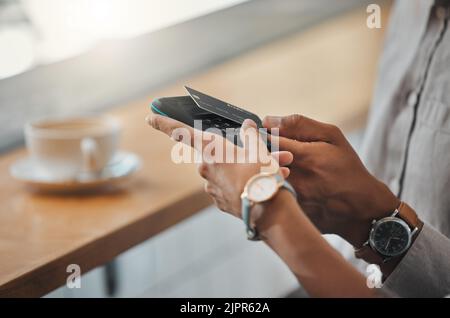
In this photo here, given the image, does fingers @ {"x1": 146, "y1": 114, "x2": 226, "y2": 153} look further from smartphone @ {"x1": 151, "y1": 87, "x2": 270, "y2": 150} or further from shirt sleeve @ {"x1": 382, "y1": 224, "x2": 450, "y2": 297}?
shirt sleeve @ {"x1": 382, "y1": 224, "x2": 450, "y2": 297}

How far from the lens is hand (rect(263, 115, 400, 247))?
77 cm

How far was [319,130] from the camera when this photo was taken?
79 cm

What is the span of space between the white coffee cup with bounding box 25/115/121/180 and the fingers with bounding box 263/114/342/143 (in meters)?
0.32

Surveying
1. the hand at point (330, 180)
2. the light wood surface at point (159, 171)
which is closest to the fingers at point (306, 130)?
the hand at point (330, 180)

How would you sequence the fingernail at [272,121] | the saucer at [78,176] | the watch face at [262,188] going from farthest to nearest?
the saucer at [78,176], the fingernail at [272,121], the watch face at [262,188]

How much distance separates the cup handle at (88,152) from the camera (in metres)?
0.99

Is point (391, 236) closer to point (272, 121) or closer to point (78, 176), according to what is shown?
point (272, 121)

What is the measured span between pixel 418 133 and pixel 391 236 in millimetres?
200

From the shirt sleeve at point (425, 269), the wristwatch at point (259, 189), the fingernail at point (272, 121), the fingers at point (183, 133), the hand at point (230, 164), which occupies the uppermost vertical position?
the fingernail at point (272, 121)

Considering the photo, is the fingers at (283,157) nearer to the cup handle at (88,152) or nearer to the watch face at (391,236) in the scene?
the watch face at (391,236)

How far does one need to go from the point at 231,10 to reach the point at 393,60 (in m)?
0.69

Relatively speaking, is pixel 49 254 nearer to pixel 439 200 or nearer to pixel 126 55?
pixel 439 200

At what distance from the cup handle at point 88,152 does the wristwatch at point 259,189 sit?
1.32 feet
